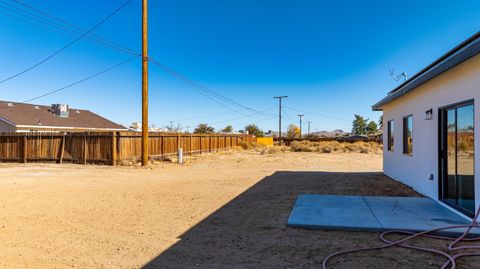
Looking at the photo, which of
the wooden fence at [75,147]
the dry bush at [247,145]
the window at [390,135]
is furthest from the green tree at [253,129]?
the window at [390,135]

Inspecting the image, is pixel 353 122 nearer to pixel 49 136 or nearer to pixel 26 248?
pixel 49 136

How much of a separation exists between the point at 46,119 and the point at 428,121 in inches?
1270

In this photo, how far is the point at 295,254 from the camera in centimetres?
450

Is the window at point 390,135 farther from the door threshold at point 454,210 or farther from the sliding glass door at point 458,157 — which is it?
the door threshold at point 454,210

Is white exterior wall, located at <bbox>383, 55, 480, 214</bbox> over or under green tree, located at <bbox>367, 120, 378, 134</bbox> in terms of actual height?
under

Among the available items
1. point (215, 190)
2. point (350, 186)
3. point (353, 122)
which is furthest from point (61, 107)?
point (353, 122)

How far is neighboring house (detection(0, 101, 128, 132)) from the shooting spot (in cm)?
2778

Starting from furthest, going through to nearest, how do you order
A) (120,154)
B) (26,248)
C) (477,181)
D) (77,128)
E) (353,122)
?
(353,122)
(77,128)
(120,154)
(477,181)
(26,248)

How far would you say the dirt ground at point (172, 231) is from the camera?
4.29 metres

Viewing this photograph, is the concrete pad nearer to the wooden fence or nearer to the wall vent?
the wooden fence

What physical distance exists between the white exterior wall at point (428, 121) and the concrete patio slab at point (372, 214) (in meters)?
0.70

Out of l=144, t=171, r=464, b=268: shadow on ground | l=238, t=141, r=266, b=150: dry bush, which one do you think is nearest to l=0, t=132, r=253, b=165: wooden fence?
l=144, t=171, r=464, b=268: shadow on ground

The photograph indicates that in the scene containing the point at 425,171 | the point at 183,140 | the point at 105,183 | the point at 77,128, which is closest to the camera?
the point at 425,171

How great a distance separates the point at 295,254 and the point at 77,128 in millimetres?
32727
